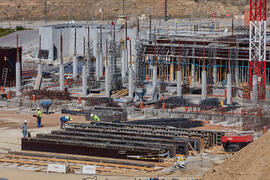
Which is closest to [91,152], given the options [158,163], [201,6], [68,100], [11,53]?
[158,163]

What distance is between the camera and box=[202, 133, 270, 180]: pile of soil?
20.3m

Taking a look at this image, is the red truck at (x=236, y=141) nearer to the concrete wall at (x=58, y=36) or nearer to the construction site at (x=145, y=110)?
the construction site at (x=145, y=110)

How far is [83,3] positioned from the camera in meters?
105

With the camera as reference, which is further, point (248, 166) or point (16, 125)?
point (16, 125)

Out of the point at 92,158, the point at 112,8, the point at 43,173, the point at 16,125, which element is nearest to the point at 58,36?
the point at 16,125

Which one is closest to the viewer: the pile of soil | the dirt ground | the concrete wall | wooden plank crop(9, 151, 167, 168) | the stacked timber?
the pile of soil

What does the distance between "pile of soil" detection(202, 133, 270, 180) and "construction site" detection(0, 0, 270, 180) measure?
0.04 meters

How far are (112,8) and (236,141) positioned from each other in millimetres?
73112

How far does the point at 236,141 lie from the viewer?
27.6 metres

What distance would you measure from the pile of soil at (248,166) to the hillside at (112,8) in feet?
226

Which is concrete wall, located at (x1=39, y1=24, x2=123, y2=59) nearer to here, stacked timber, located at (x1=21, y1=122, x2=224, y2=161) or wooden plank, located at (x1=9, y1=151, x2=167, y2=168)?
stacked timber, located at (x1=21, y1=122, x2=224, y2=161)

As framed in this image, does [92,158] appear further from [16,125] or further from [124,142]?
[16,125]

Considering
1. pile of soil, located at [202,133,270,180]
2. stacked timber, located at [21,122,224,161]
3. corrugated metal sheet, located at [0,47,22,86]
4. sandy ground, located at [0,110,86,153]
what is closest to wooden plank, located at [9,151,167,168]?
stacked timber, located at [21,122,224,161]

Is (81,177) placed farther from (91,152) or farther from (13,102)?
(13,102)
